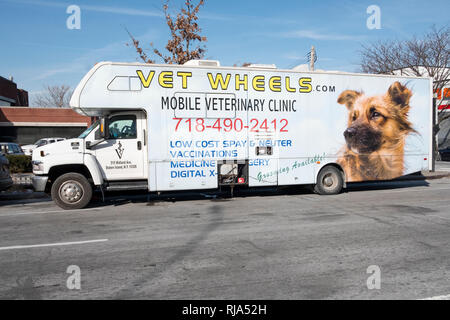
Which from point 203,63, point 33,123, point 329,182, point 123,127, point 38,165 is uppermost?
point 33,123

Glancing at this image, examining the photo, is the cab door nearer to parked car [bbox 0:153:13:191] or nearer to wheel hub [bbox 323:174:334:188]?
parked car [bbox 0:153:13:191]

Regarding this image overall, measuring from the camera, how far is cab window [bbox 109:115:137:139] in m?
9.77

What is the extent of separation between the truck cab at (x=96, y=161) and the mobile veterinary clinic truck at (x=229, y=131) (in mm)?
24

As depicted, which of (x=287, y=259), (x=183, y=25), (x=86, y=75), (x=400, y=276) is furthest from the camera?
(x=183, y=25)

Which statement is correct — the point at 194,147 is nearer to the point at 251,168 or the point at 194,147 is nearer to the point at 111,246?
the point at 251,168

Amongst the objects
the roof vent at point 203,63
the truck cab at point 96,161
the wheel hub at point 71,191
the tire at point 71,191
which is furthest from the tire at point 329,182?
the wheel hub at point 71,191

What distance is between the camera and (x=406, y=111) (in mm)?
11719

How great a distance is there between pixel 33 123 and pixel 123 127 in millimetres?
31406

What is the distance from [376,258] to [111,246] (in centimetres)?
393

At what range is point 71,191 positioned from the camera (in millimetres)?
9461

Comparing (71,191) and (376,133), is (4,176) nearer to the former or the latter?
(71,191)

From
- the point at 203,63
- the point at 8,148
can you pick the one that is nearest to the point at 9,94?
the point at 8,148

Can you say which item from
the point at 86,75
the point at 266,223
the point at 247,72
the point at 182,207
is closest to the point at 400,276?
the point at 266,223

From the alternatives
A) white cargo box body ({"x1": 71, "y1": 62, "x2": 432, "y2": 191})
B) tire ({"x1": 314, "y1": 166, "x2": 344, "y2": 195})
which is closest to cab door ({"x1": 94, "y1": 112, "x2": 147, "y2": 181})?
white cargo box body ({"x1": 71, "y1": 62, "x2": 432, "y2": 191})
